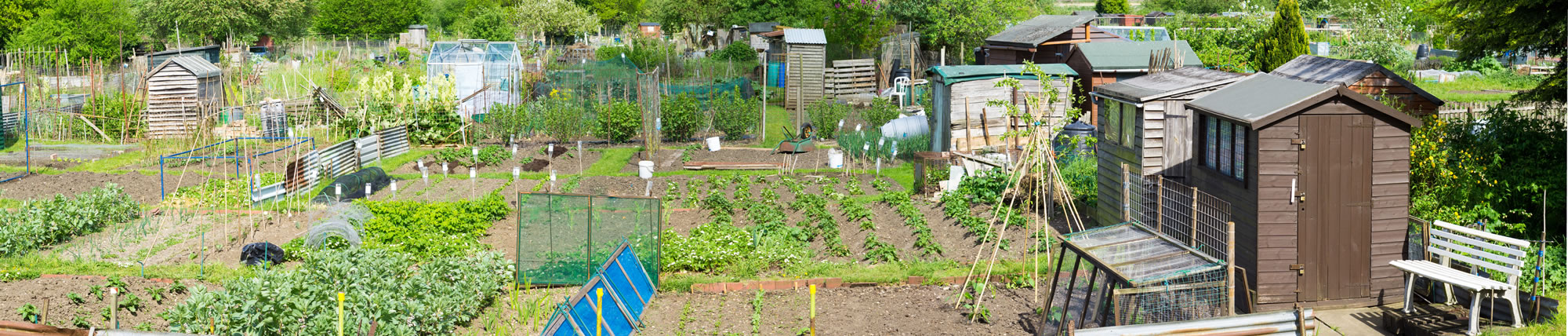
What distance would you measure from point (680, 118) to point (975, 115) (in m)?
6.87

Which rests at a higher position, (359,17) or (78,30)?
(359,17)

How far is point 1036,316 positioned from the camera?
33.8 ft

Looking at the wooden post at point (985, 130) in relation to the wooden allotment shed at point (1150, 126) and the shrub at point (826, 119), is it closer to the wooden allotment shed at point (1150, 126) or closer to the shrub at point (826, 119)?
the shrub at point (826, 119)

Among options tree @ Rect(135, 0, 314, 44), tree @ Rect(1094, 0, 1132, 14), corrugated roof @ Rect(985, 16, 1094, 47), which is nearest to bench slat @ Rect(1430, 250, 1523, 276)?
corrugated roof @ Rect(985, 16, 1094, 47)

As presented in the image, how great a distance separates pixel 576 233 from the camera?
11469mm

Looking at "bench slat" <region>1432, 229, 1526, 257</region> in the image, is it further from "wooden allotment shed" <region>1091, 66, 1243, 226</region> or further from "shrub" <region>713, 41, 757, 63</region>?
"shrub" <region>713, 41, 757, 63</region>

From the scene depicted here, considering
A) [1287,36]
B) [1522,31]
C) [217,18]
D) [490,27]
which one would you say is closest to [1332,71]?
[1522,31]

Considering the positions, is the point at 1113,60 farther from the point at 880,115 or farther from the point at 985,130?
the point at 880,115

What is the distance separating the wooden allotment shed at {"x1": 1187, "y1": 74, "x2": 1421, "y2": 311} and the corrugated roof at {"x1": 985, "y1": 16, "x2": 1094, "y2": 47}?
1907cm

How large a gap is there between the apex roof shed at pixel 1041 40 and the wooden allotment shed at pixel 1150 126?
14.4 metres

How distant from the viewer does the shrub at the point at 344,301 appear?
852 centimetres

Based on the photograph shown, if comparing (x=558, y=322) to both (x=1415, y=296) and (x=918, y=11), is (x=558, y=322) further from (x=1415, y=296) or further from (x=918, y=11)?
(x=918, y=11)

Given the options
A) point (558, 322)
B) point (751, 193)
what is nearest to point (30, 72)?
point (751, 193)

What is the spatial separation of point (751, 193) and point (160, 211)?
7966 millimetres
